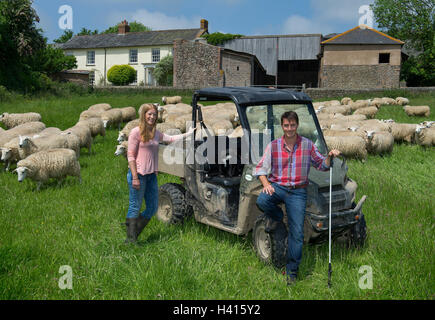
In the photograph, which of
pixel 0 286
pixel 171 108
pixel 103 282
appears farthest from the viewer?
pixel 171 108

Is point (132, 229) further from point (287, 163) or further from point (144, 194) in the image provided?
point (287, 163)

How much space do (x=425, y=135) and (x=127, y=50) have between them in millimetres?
43287

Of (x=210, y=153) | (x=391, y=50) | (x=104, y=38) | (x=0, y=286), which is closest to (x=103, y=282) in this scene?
(x=0, y=286)

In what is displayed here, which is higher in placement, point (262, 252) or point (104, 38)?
point (104, 38)

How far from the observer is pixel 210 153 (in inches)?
214

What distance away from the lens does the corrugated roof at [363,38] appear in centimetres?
3534

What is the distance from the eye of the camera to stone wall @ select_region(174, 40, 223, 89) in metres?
36.0

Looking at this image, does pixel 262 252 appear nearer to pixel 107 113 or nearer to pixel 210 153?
pixel 210 153

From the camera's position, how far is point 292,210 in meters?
3.91


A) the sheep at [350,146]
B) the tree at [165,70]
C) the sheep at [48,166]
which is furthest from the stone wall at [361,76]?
the sheep at [48,166]

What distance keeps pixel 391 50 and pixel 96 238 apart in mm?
36004

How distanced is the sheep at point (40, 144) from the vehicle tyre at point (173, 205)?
5.51 meters

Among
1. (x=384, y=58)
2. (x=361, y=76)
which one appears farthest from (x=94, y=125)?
(x=384, y=58)

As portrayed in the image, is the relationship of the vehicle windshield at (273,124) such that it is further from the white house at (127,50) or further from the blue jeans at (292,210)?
the white house at (127,50)
